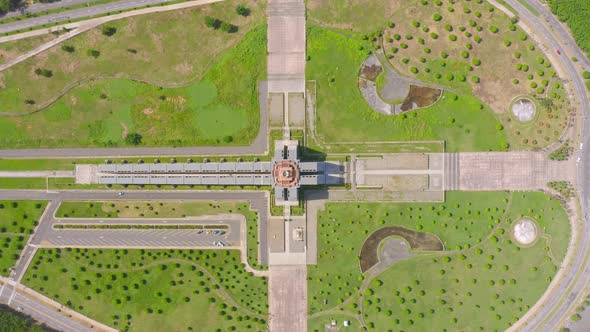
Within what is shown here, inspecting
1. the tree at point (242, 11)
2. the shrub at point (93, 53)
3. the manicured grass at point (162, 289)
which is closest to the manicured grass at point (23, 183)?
the manicured grass at point (162, 289)

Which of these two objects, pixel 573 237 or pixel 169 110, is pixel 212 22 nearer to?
pixel 169 110

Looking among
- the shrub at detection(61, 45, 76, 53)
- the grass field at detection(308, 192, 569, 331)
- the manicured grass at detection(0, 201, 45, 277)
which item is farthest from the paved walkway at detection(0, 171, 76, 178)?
the grass field at detection(308, 192, 569, 331)

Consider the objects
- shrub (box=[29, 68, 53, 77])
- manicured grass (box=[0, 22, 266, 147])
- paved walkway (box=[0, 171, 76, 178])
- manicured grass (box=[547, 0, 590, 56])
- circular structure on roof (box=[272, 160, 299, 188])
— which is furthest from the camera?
paved walkway (box=[0, 171, 76, 178])

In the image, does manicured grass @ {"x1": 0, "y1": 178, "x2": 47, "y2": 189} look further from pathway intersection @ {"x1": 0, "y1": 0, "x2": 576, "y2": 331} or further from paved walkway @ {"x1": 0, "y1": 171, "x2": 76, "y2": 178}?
pathway intersection @ {"x1": 0, "y1": 0, "x2": 576, "y2": 331}

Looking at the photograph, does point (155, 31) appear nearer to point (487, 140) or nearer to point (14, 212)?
point (14, 212)

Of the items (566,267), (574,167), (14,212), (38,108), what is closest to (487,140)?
(574,167)

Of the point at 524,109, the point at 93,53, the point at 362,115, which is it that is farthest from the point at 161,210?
the point at 524,109

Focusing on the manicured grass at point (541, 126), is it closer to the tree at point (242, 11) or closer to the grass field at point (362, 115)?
the grass field at point (362, 115)
